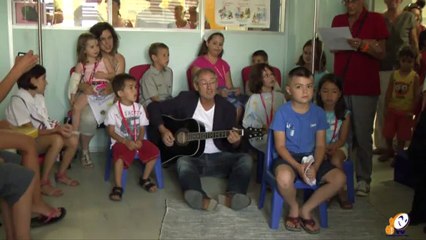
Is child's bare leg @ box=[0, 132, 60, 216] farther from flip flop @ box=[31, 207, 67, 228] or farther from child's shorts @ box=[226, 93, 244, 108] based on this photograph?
child's shorts @ box=[226, 93, 244, 108]

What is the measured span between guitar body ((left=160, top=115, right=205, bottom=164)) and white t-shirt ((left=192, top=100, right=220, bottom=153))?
4cm

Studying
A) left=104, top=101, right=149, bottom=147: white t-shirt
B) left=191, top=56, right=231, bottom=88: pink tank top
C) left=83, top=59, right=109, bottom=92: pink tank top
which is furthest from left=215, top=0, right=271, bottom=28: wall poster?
left=104, top=101, right=149, bottom=147: white t-shirt

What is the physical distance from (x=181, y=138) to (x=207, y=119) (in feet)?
0.77

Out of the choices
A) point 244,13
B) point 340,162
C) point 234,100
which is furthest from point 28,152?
point 244,13

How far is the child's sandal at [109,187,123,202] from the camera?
10.6 feet

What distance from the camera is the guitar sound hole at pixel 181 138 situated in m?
3.42

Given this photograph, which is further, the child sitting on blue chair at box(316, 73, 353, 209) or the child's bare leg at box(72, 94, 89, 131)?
the child's bare leg at box(72, 94, 89, 131)

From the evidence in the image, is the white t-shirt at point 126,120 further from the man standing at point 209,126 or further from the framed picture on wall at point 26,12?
the framed picture on wall at point 26,12

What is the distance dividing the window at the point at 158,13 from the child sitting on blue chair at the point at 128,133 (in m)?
1.24

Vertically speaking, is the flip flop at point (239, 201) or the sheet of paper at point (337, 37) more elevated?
the sheet of paper at point (337, 37)

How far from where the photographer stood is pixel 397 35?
462 cm

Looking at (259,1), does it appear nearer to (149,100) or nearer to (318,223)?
(149,100)

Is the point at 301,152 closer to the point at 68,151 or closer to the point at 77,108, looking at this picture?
the point at 68,151

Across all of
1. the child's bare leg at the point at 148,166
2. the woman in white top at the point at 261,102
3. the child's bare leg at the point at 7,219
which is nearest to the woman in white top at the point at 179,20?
the woman in white top at the point at 261,102
